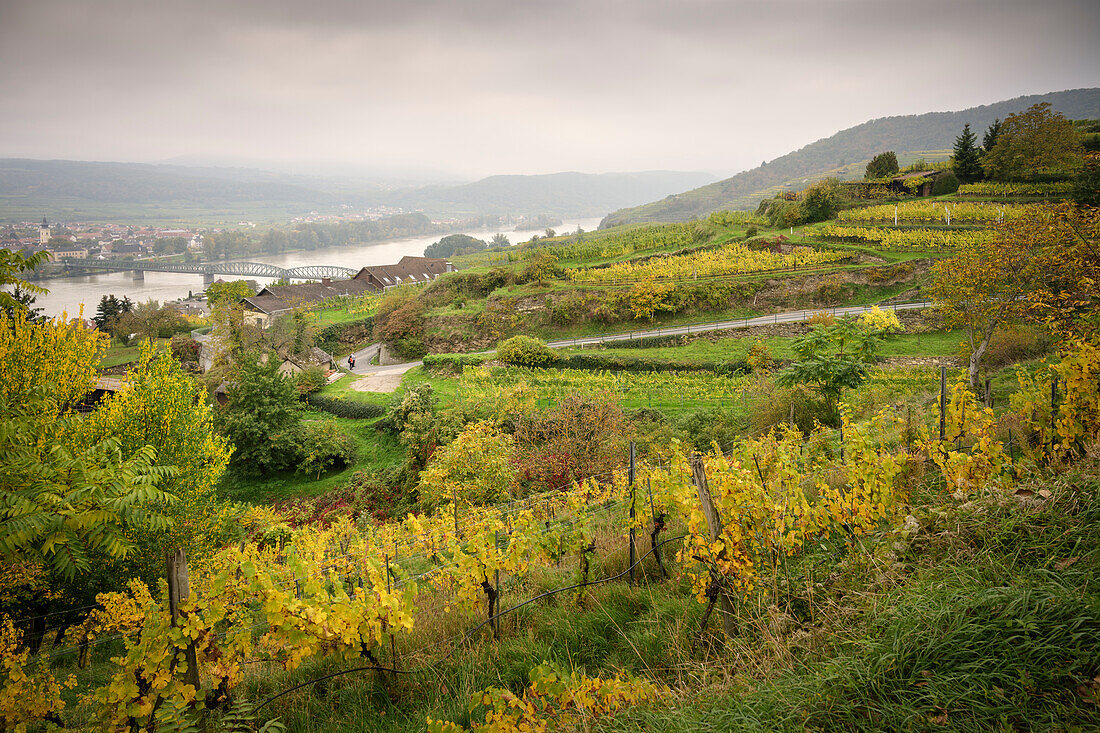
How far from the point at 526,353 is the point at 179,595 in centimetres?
2481

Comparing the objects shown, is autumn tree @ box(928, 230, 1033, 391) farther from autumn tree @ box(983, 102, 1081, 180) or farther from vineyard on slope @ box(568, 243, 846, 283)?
autumn tree @ box(983, 102, 1081, 180)

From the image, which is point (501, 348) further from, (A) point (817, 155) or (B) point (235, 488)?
(A) point (817, 155)

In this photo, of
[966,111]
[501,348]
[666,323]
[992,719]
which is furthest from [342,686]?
[966,111]

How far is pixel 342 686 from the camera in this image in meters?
4.16

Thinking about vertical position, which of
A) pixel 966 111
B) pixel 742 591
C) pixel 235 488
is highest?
pixel 966 111

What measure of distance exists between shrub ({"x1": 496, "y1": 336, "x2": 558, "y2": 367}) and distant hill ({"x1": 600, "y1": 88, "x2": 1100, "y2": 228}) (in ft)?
302

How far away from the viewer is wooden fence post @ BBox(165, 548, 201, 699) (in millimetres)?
3520

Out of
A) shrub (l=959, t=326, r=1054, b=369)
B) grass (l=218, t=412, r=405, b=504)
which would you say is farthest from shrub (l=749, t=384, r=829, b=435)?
grass (l=218, t=412, r=405, b=504)

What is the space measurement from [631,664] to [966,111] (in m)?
227

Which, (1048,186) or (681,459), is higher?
(1048,186)

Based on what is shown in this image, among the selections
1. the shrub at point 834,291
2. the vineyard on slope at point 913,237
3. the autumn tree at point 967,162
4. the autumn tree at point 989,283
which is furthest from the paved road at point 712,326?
the autumn tree at point 967,162

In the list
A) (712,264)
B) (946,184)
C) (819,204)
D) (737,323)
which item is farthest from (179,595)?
(946,184)

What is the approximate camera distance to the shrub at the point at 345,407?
82.8 feet

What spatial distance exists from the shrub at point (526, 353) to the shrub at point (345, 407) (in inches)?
297
